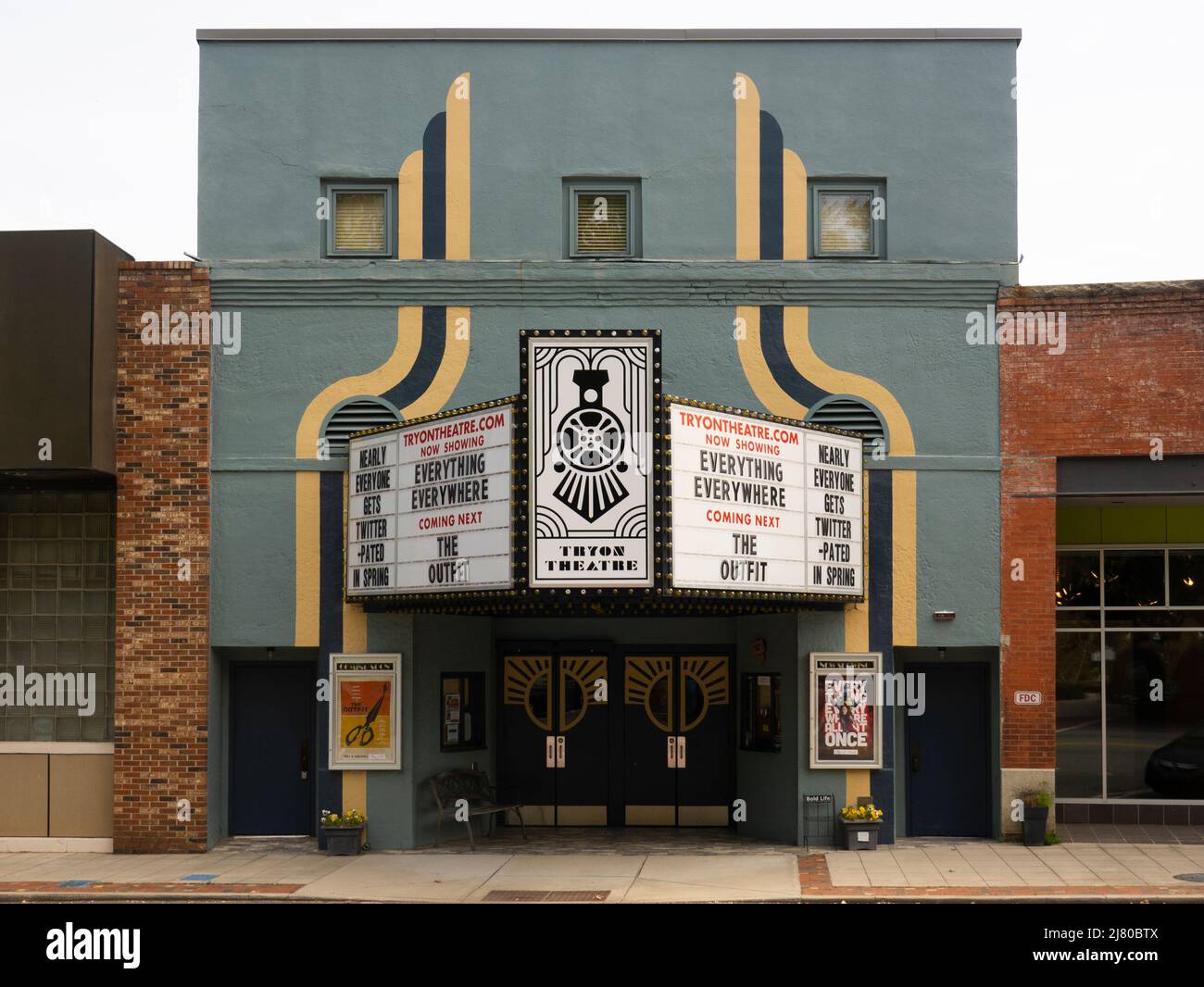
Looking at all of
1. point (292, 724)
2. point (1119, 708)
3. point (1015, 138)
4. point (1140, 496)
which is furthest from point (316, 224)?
point (1119, 708)

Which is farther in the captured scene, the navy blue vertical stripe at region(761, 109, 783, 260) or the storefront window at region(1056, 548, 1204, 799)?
the storefront window at region(1056, 548, 1204, 799)

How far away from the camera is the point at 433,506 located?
51.7 feet

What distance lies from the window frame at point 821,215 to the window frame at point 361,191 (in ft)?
19.3

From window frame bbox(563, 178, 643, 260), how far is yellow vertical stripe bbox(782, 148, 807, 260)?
204cm

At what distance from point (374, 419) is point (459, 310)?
6.34ft

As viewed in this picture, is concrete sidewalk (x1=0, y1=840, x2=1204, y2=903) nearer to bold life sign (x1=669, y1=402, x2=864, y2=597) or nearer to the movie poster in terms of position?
the movie poster

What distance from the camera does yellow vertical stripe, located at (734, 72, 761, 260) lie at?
17.9m

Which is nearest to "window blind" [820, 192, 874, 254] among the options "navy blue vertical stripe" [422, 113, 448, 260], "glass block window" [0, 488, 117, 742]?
"navy blue vertical stripe" [422, 113, 448, 260]

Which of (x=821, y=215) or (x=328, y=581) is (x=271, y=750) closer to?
(x=328, y=581)

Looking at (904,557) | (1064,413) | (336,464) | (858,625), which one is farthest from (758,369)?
(336,464)

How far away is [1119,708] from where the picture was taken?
19078mm

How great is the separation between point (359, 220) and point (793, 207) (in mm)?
6171

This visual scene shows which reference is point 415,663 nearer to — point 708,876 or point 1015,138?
point 708,876

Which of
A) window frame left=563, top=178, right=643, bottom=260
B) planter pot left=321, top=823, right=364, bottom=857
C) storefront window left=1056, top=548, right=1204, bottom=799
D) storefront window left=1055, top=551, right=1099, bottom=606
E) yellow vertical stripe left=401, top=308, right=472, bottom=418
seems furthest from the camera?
storefront window left=1055, top=551, right=1099, bottom=606
